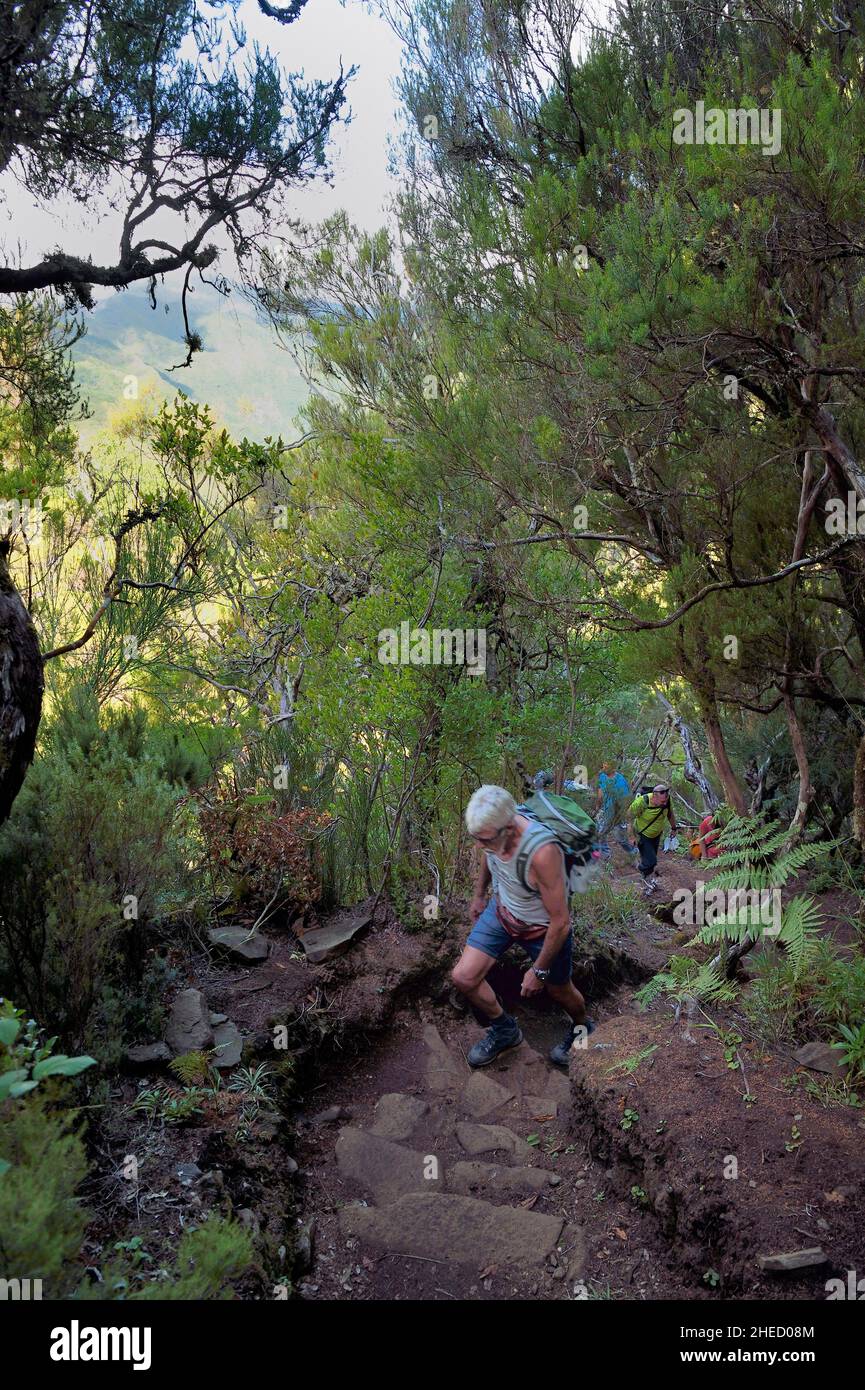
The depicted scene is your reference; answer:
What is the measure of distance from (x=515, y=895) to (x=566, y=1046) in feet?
3.12

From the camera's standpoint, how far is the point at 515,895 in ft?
13.5

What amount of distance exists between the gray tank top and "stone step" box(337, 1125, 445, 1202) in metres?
1.15

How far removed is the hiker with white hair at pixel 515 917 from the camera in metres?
3.95

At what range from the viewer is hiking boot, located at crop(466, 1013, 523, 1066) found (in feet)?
14.7

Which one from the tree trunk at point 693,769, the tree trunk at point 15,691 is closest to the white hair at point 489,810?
the tree trunk at point 15,691

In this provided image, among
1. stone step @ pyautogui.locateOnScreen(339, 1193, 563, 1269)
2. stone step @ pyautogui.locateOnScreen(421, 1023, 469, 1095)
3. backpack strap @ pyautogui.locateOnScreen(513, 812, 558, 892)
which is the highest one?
backpack strap @ pyautogui.locateOnScreen(513, 812, 558, 892)

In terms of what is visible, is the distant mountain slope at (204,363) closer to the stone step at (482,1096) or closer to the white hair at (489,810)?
the white hair at (489,810)

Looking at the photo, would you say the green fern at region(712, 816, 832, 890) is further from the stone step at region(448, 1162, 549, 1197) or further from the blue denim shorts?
the stone step at region(448, 1162, 549, 1197)

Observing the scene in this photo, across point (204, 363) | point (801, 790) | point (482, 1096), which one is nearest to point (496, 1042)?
point (482, 1096)

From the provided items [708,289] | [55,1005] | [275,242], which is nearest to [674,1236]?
[55,1005]

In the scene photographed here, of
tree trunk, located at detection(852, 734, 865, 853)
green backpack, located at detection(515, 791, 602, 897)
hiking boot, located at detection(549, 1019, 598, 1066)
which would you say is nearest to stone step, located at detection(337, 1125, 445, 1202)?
hiking boot, located at detection(549, 1019, 598, 1066)

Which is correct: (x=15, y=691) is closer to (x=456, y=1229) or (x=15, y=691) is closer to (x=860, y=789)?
(x=456, y=1229)

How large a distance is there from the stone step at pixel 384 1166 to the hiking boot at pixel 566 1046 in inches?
35.2

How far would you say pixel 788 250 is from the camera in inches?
139
